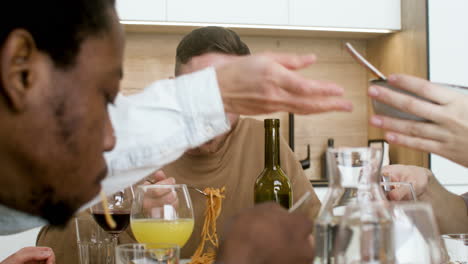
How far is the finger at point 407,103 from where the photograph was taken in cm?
76

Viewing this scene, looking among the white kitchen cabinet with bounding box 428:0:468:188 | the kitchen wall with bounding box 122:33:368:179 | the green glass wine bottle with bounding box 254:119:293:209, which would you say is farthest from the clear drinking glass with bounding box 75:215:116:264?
the white kitchen cabinet with bounding box 428:0:468:188

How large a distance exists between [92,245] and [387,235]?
2.33 feet

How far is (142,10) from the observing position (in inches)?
109

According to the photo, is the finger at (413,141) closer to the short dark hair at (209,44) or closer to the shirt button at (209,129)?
the shirt button at (209,129)

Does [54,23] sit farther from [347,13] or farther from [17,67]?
[347,13]

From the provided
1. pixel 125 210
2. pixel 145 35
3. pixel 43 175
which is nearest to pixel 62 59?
Result: pixel 43 175

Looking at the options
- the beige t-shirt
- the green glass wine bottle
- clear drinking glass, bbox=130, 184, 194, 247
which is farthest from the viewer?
the beige t-shirt

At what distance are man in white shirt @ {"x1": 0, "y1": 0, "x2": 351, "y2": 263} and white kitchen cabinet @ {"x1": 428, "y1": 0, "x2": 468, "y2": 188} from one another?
7.14 ft

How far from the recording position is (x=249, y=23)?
2.85 metres

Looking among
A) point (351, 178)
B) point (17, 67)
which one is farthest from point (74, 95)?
point (351, 178)

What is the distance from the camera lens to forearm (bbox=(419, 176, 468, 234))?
1.17 metres

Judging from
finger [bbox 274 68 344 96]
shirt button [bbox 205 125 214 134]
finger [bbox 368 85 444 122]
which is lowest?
shirt button [bbox 205 125 214 134]

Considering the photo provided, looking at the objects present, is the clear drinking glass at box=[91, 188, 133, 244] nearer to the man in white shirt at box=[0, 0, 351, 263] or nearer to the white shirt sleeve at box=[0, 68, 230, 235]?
the white shirt sleeve at box=[0, 68, 230, 235]

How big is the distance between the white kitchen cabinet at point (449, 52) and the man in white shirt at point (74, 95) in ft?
7.14
